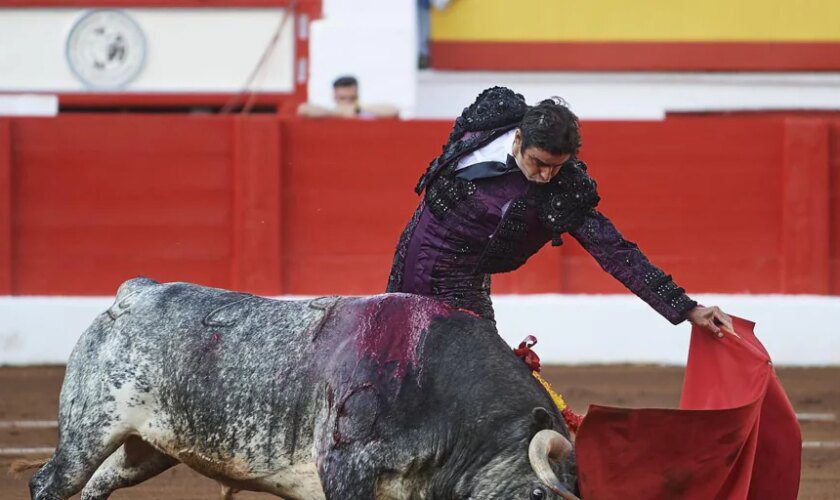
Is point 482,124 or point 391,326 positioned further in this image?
point 482,124

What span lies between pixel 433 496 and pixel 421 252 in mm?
609

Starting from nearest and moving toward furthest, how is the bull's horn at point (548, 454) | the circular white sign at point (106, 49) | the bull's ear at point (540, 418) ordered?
the bull's horn at point (548, 454), the bull's ear at point (540, 418), the circular white sign at point (106, 49)

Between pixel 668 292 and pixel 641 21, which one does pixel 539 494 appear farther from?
pixel 641 21

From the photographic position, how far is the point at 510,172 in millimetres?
2990

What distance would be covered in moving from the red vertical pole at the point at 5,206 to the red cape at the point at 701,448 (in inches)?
195

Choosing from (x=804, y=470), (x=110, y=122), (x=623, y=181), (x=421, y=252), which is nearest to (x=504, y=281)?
(x=623, y=181)

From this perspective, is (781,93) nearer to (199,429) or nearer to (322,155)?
(322,155)

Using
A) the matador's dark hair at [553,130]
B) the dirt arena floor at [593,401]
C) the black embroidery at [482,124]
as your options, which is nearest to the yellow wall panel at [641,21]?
the dirt arena floor at [593,401]

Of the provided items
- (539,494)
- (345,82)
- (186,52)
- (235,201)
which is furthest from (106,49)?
(539,494)

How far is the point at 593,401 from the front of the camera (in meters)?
5.80

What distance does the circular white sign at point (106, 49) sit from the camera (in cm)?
948

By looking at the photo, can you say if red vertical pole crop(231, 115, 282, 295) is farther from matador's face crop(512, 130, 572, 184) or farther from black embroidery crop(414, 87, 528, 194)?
matador's face crop(512, 130, 572, 184)

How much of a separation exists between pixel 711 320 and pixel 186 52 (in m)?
7.05

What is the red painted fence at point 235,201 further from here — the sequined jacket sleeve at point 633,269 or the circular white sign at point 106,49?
the sequined jacket sleeve at point 633,269
